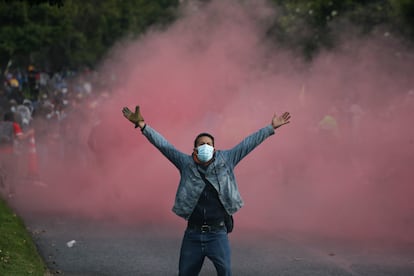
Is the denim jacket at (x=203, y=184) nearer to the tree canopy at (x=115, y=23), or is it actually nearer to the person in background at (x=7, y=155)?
the tree canopy at (x=115, y=23)

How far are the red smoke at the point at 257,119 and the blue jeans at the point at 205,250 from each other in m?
5.97

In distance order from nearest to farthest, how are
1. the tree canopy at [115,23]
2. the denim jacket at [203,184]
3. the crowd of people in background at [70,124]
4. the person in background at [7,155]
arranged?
the denim jacket at [203,184] → the person in background at [7,155] → the crowd of people in background at [70,124] → the tree canopy at [115,23]

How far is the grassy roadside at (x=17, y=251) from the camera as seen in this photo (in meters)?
8.15

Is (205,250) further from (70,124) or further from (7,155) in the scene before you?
(70,124)

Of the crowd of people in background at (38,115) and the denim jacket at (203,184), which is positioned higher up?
the crowd of people in background at (38,115)

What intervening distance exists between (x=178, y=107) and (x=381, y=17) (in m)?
6.71

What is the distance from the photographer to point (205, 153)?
20.5 feet

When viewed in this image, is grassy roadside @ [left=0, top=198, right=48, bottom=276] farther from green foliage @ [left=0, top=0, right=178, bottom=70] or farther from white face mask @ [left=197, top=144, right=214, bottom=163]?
green foliage @ [left=0, top=0, right=178, bottom=70]

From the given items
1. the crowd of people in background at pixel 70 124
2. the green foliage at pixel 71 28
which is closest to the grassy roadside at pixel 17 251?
the crowd of people in background at pixel 70 124

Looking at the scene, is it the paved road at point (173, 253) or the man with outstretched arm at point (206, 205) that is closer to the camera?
the man with outstretched arm at point (206, 205)

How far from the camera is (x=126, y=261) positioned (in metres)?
8.99

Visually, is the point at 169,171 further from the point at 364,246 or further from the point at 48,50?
the point at 48,50

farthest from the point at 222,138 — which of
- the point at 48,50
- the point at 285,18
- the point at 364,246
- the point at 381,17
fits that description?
the point at 48,50

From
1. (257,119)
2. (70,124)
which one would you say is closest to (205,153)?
(257,119)
